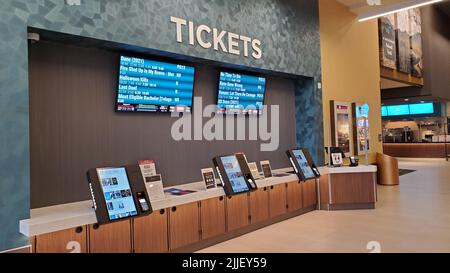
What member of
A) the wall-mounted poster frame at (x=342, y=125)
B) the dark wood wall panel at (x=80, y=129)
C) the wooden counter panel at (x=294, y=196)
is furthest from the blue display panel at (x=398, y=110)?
the dark wood wall panel at (x=80, y=129)

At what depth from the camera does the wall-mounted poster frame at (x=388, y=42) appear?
32.6 feet

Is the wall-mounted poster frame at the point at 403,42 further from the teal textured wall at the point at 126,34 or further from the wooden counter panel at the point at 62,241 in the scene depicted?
the wooden counter panel at the point at 62,241

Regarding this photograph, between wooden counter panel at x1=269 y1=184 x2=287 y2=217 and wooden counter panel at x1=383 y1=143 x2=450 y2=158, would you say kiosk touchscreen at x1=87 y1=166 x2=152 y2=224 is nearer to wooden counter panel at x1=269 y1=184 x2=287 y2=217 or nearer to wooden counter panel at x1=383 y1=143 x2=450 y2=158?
wooden counter panel at x1=269 y1=184 x2=287 y2=217

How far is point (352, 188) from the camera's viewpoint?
20.3 feet

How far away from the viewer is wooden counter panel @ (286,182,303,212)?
18.6 feet

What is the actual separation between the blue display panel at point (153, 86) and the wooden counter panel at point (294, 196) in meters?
2.16

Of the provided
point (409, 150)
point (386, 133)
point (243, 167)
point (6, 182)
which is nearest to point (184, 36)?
point (243, 167)

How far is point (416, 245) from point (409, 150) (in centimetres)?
1479

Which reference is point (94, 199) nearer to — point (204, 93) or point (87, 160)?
point (87, 160)

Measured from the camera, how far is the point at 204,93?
5.23m

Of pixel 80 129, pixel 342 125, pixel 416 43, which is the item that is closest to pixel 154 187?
pixel 80 129

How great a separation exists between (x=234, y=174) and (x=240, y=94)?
1520mm

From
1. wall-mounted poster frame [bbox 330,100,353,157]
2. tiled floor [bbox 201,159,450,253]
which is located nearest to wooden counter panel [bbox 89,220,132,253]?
tiled floor [bbox 201,159,450,253]

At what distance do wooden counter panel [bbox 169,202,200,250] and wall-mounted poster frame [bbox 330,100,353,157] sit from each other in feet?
13.7
